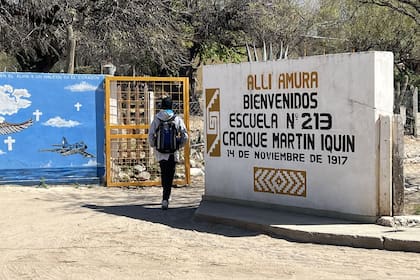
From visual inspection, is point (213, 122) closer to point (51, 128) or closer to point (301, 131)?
point (301, 131)

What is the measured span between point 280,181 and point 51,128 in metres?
5.77

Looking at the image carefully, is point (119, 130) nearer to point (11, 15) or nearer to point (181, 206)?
point (181, 206)

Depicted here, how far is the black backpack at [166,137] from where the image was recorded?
34.2 ft

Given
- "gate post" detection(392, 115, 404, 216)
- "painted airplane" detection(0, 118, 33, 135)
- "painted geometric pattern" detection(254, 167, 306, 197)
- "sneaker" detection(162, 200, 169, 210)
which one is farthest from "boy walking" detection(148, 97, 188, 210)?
"painted airplane" detection(0, 118, 33, 135)

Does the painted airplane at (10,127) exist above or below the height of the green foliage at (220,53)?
below

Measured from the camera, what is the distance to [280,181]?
9555 mm

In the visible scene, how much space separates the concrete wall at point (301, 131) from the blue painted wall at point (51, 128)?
11.9 ft

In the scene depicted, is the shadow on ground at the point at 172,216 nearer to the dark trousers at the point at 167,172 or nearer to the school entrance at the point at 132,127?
the dark trousers at the point at 167,172

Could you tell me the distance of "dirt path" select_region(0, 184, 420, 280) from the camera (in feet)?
22.2

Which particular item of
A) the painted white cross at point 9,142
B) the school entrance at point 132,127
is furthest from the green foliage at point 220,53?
the painted white cross at point 9,142

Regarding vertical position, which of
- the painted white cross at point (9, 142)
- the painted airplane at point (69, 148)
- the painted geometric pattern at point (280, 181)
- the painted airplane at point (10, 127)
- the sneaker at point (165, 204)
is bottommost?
the sneaker at point (165, 204)

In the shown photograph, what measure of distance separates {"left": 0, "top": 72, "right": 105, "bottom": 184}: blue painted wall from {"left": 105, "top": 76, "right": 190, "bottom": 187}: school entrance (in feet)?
0.68

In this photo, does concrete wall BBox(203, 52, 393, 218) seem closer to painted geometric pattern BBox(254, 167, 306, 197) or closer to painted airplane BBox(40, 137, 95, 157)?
painted geometric pattern BBox(254, 167, 306, 197)

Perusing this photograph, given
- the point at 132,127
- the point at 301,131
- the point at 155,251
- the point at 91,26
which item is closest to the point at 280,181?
the point at 301,131
